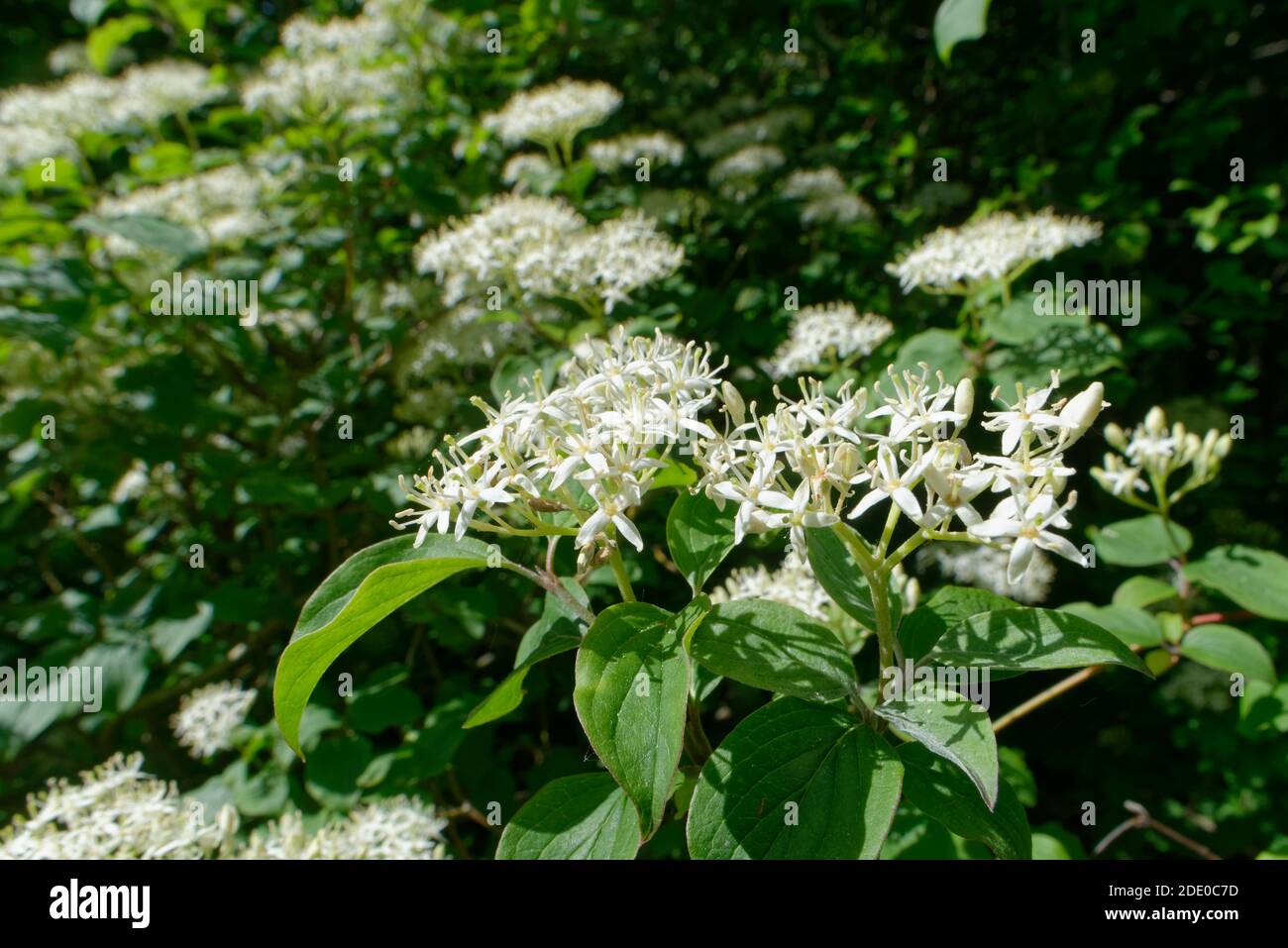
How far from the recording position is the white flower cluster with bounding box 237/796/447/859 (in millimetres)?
1617

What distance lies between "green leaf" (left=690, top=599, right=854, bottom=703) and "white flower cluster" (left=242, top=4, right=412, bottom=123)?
284cm

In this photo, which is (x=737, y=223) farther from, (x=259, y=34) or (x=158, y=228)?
(x=259, y=34)

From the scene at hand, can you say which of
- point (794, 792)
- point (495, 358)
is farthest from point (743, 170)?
point (794, 792)

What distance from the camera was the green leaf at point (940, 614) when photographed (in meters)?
1.19

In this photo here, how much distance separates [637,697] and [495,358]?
1758mm

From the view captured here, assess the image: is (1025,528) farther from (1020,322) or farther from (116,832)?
(116,832)

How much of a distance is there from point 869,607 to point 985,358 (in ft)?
4.31

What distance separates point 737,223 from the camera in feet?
10.5

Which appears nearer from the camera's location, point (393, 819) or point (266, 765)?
point (393, 819)

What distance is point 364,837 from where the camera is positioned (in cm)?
179

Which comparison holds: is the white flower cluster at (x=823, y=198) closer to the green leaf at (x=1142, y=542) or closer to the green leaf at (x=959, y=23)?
the green leaf at (x=959, y=23)

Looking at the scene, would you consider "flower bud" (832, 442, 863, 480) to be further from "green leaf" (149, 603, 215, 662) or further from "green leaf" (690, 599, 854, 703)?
"green leaf" (149, 603, 215, 662)

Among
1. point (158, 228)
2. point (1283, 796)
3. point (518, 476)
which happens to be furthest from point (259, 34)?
point (1283, 796)

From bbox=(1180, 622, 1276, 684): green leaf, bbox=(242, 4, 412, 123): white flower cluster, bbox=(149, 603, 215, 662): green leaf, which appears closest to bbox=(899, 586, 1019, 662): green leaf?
bbox=(1180, 622, 1276, 684): green leaf
